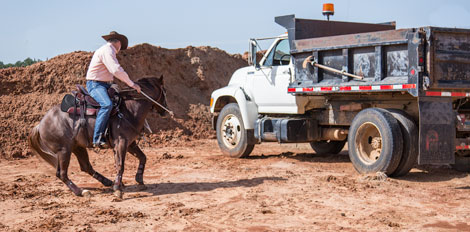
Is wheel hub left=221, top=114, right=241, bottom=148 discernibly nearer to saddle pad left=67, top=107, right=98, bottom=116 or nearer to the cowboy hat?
the cowboy hat

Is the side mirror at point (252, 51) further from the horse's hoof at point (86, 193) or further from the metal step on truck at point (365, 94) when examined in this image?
the horse's hoof at point (86, 193)

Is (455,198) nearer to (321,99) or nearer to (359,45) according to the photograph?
(359,45)

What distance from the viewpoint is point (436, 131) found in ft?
27.4

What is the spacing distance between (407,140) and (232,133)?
478 cm

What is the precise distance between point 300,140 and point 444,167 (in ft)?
9.41

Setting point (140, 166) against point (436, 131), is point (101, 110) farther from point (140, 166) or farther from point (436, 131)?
point (436, 131)

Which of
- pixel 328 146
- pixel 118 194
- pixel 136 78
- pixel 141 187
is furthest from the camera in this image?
pixel 136 78

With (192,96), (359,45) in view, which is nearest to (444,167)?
(359,45)

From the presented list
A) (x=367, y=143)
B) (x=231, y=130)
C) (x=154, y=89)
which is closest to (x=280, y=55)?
(x=231, y=130)

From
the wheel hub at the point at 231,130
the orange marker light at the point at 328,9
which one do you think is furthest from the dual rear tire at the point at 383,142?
the wheel hub at the point at 231,130

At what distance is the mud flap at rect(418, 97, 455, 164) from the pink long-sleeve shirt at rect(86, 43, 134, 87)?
452 cm

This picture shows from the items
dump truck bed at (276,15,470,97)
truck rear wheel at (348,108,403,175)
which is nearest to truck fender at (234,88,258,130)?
dump truck bed at (276,15,470,97)

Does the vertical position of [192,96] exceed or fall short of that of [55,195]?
it exceeds it

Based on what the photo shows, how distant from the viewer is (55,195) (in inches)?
324
